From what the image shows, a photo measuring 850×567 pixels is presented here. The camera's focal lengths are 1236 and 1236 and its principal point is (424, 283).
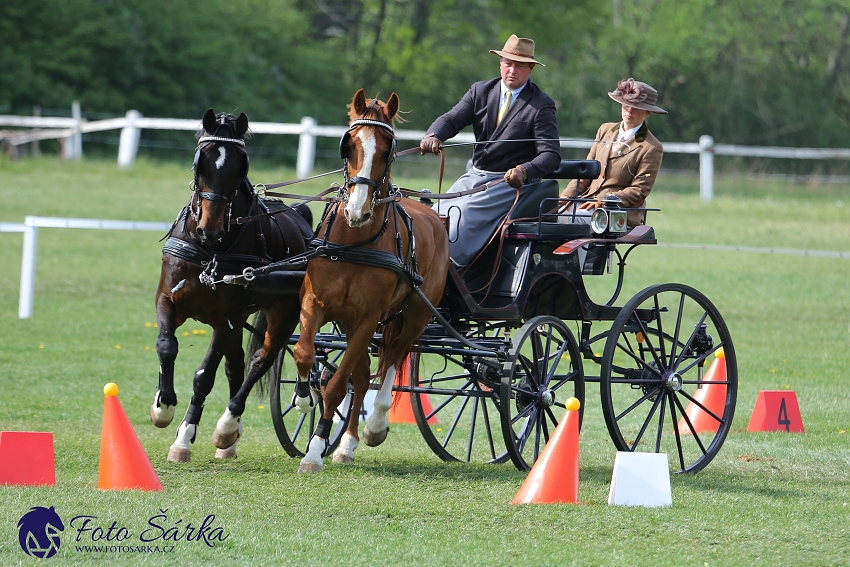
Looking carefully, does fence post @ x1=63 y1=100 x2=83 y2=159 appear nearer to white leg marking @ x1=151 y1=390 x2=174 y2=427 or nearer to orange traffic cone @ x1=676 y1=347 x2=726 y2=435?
orange traffic cone @ x1=676 y1=347 x2=726 y2=435

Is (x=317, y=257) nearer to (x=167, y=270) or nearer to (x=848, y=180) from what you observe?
(x=167, y=270)

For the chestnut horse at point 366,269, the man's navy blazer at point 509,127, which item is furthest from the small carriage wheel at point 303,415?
the man's navy blazer at point 509,127

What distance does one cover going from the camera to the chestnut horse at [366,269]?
244 inches

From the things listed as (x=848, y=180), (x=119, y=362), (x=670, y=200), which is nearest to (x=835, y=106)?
(x=848, y=180)

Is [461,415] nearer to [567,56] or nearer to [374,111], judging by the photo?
[374,111]

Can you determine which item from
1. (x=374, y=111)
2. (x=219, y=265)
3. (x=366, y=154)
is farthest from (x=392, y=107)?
(x=219, y=265)

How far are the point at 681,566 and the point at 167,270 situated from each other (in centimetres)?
312

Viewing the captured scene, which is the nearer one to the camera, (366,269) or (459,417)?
(366,269)

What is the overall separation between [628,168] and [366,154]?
2.55 meters

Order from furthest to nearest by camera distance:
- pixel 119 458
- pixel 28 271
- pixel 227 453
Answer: pixel 28 271, pixel 227 453, pixel 119 458

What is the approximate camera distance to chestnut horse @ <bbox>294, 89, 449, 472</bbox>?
621cm

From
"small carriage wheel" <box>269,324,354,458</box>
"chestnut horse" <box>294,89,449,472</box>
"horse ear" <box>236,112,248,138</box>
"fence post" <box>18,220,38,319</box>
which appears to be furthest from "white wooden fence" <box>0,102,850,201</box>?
"horse ear" <box>236,112,248,138</box>

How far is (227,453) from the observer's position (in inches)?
285

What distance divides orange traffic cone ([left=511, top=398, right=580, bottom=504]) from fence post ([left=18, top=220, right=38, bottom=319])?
8.35 metres
